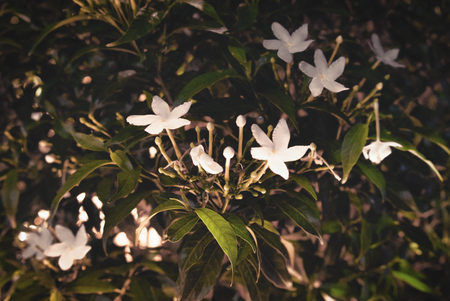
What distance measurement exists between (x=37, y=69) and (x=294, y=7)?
29.4 inches

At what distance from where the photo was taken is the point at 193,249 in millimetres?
484

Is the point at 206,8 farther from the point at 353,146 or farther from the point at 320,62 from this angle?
the point at 353,146

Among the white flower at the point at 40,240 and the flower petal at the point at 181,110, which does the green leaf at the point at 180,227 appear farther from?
the white flower at the point at 40,240

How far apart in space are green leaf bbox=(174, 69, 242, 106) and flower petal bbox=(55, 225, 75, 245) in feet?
1.26

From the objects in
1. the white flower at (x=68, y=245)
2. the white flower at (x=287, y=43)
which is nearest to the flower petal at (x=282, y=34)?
the white flower at (x=287, y=43)

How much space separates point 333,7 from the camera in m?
0.71

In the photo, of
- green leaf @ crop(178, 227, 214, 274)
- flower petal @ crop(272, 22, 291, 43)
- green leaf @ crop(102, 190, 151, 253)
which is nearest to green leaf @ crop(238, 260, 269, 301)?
green leaf @ crop(178, 227, 214, 274)

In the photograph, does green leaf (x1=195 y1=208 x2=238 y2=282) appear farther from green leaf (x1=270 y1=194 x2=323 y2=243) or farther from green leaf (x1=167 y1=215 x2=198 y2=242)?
green leaf (x1=270 y1=194 x2=323 y2=243)

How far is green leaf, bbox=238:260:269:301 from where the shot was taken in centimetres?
55

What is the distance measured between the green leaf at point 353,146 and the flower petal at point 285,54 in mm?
185

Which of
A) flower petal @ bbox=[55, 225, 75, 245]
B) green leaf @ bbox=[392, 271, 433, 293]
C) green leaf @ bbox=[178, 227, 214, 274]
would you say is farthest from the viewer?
green leaf @ bbox=[392, 271, 433, 293]

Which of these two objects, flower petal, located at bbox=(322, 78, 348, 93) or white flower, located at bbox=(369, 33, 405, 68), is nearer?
flower petal, located at bbox=(322, 78, 348, 93)

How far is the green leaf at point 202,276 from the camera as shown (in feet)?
1.60

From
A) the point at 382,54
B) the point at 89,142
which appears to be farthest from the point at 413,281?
the point at 89,142
